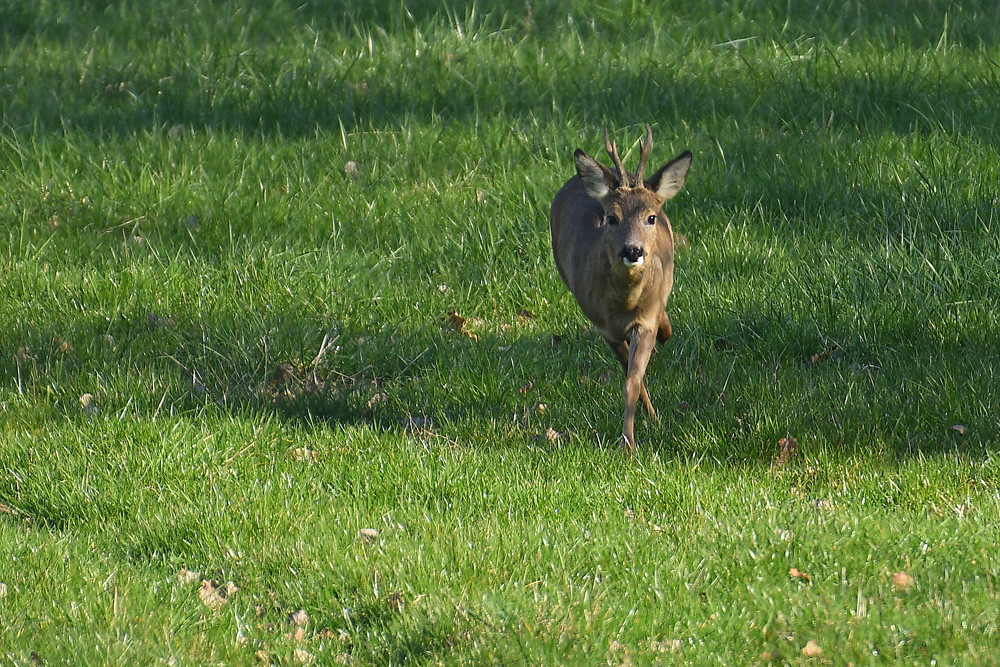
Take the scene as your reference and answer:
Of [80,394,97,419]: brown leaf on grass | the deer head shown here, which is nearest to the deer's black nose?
the deer head

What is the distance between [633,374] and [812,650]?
6.64 feet

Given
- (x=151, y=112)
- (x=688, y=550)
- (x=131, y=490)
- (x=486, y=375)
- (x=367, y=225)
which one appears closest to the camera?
(x=688, y=550)

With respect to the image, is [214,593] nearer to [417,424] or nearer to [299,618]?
[299,618]

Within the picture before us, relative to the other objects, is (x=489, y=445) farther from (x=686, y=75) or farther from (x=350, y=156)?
(x=686, y=75)

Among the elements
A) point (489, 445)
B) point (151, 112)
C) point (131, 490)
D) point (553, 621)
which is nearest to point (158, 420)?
point (131, 490)

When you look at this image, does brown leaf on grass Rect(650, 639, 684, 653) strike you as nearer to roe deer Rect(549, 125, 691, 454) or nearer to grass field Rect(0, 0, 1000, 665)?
grass field Rect(0, 0, 1000, 665)

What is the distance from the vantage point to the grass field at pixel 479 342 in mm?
4168

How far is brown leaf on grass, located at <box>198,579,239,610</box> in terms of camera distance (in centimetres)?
431

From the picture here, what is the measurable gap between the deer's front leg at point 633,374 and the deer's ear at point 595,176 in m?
0.69

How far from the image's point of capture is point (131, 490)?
16.8 ft

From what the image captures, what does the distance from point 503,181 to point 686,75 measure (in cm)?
221

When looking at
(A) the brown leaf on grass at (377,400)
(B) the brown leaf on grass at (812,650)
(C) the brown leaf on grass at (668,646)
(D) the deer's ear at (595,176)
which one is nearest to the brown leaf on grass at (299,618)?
(C) the brown leaf on grass at (668,646)

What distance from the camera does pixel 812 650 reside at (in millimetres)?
3760

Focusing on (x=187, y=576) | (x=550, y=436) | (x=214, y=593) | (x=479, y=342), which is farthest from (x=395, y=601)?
(x=479, y=342)
